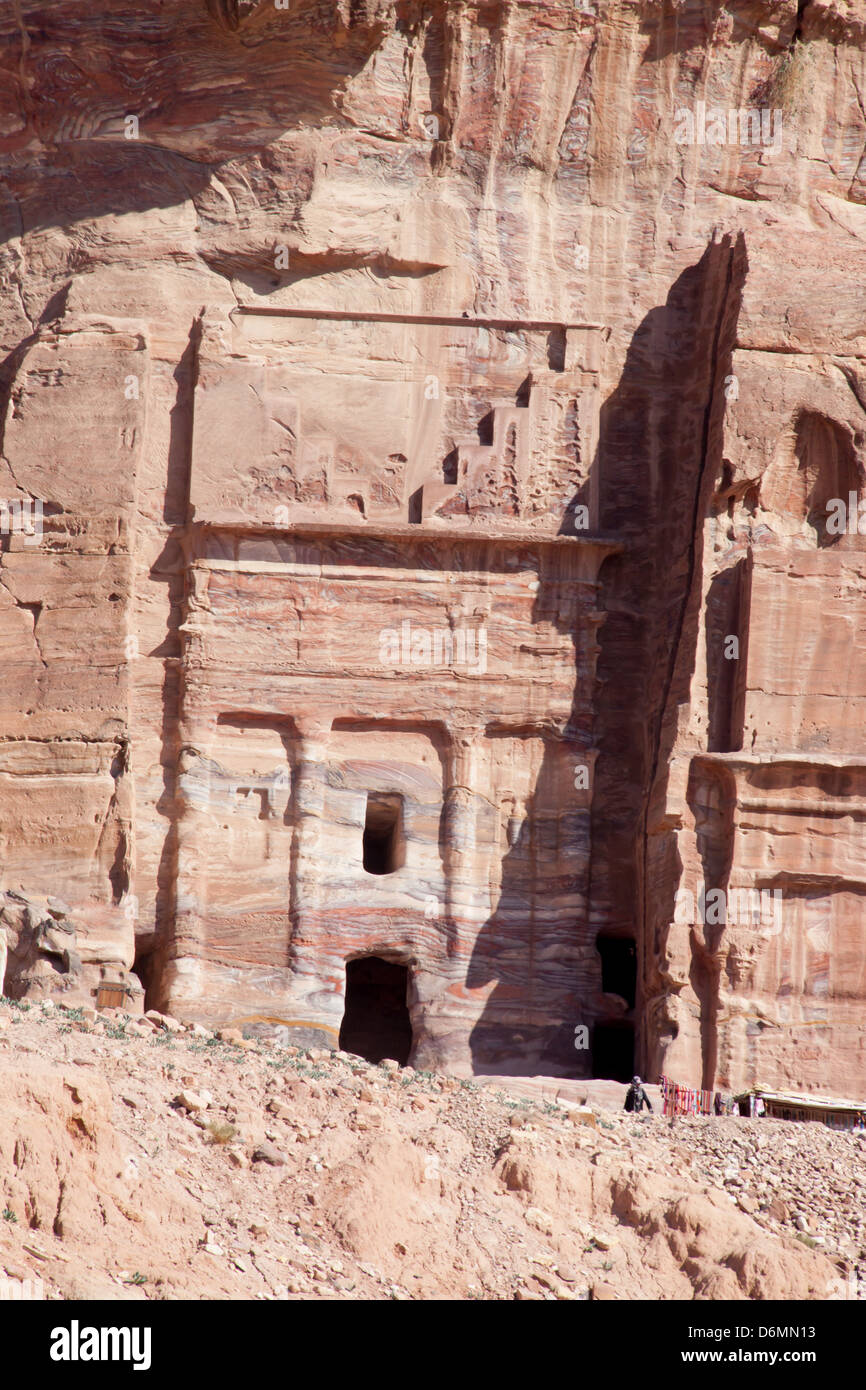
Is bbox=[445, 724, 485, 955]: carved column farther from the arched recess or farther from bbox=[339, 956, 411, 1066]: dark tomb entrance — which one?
the arched recess

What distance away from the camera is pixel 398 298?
81.3 feet

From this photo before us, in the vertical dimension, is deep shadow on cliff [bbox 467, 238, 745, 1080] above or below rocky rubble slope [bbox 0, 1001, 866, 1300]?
above

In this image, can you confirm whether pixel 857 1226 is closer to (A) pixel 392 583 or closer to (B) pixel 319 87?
(A) pixel 392 583

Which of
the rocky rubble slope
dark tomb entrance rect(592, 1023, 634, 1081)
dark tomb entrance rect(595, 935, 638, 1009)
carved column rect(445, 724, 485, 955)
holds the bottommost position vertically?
the rocky rubble slope

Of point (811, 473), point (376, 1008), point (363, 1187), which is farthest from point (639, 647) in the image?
point (363, 1187)

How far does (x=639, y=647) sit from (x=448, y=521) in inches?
108

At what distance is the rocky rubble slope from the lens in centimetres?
1393

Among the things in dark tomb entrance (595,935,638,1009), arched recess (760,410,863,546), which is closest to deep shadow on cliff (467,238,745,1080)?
dark tomb entrance (595,935,638,1009)

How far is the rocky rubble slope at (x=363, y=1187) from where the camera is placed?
13930 mm

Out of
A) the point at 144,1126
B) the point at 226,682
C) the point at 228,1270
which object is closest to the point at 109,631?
the point at 226,682

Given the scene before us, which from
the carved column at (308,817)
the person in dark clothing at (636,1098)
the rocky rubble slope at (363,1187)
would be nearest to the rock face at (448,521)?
the carved column at (308,817)

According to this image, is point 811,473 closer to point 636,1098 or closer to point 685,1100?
point 685,1100

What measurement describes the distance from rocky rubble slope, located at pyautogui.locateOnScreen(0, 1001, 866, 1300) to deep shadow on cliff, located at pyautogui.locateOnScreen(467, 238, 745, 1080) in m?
4.10

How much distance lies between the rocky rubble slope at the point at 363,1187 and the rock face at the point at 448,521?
372 cm
